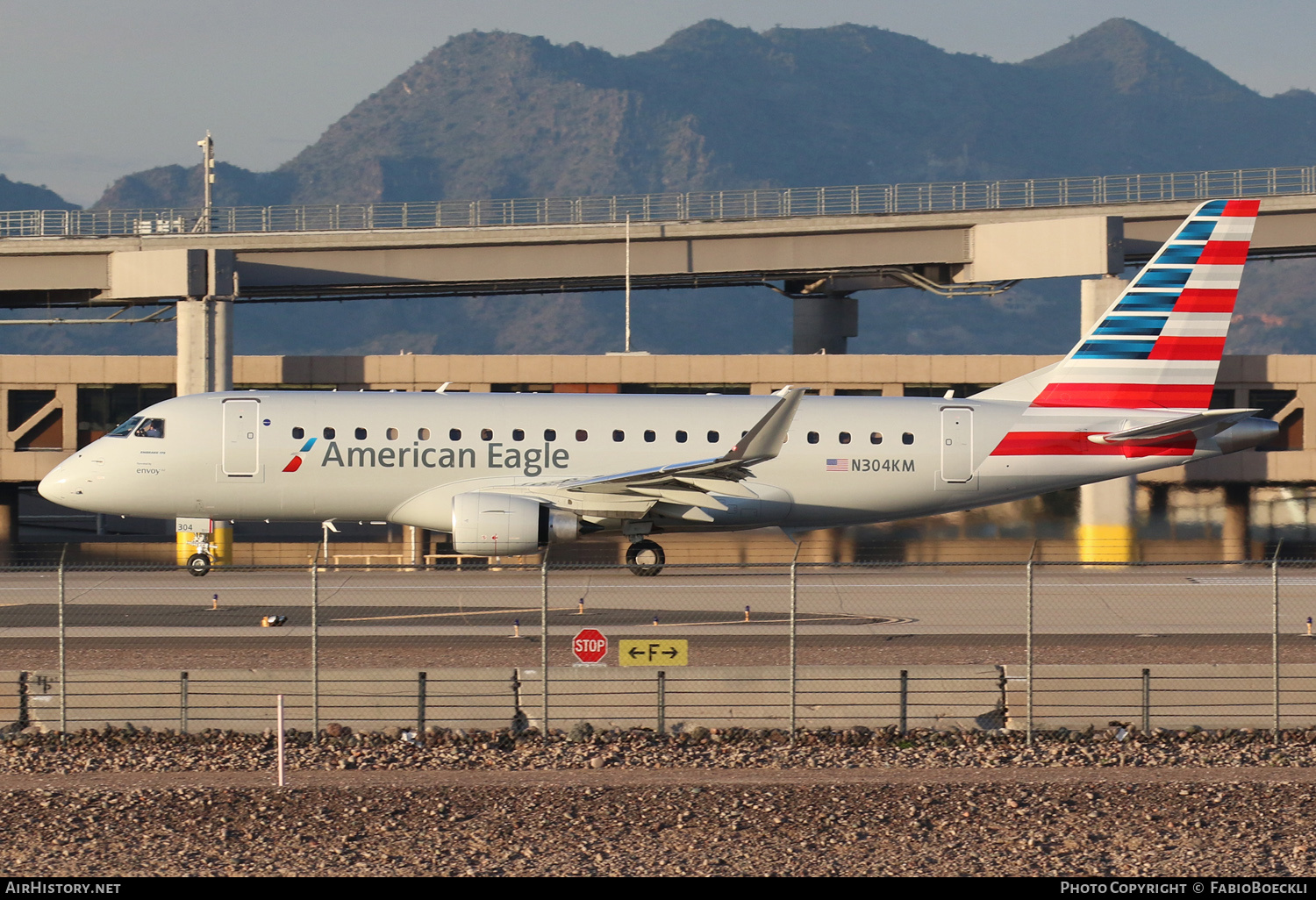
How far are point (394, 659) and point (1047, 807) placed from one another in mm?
10007

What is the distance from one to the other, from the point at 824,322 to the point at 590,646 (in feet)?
129

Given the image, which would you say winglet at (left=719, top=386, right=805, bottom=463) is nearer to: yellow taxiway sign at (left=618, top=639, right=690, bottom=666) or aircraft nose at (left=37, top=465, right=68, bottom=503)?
yellow taxiway sign at (left=618, top=639, right=690, bottom=666)

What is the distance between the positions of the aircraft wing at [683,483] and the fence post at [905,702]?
39.3ft

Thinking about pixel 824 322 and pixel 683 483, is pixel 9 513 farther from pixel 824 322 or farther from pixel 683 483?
pixel 824 322

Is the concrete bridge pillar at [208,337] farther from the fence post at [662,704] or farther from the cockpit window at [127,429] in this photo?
the fence post at [662,704]

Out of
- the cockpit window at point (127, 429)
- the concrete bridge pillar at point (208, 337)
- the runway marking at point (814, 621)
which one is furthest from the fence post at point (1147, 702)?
the concrete bridge pillar at point (208, 337)

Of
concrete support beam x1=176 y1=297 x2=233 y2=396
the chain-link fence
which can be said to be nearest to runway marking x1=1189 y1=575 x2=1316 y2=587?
the chain-link fence

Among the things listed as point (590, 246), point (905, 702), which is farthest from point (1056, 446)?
point (590, 246)

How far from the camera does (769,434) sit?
29.6 metres

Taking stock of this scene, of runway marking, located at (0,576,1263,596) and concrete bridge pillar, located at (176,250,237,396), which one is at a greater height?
concrete bridge pillar, located at (176,250,237,396)

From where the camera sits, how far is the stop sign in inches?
712

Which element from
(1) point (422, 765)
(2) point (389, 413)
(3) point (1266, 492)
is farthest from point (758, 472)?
(3) point (1266, 492)

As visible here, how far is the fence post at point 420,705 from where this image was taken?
1712 centimetres

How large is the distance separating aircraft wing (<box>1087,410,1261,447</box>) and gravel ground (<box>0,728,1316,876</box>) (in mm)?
14652
